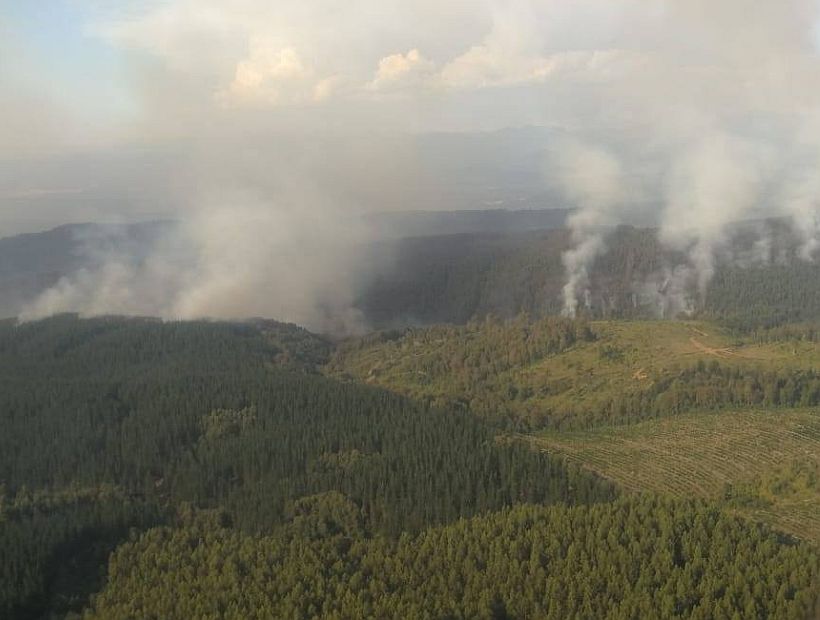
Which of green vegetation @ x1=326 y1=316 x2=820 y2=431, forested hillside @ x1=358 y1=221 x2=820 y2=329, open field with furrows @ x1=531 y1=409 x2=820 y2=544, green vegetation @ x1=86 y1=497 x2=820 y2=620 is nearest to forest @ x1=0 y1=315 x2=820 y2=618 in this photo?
green vegetation @ x1=86 y1=497 x2=820 y2=620

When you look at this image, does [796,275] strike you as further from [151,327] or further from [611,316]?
[151,327]

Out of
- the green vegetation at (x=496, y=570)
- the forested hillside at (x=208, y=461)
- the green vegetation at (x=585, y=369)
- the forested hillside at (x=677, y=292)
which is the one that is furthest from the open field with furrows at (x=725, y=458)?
the forested hillside at (x=677, y=292)

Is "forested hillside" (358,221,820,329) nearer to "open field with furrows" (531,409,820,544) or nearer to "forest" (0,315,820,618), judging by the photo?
"forest" (0,315,820,618)

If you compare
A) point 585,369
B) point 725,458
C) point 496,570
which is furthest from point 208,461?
point 585,369

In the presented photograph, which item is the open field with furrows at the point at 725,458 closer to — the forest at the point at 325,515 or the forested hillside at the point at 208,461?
the forest at the point at 325,515

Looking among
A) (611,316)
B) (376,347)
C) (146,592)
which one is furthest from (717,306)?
(146,592)

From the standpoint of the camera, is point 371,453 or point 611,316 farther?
point 611,316
